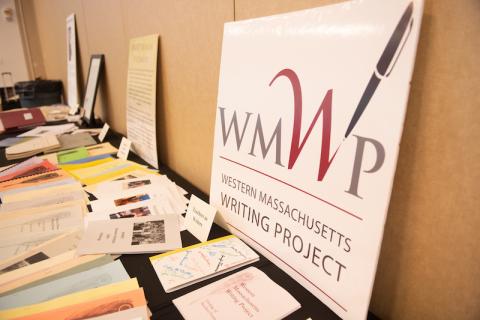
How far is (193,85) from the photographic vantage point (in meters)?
1.13

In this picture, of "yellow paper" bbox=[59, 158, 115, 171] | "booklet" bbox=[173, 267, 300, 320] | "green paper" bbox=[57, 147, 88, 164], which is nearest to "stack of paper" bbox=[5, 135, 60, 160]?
"green paper" bbox=[57, 147, 88, 164]

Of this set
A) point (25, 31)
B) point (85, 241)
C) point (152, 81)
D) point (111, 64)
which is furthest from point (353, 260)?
point (25, 31)

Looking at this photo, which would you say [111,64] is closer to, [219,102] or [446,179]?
[219,102]

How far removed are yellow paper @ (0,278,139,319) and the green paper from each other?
1048 millimetres

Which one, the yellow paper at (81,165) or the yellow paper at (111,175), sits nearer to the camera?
the yellow paper at (111,175)

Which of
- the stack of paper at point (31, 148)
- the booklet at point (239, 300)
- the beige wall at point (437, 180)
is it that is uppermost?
the beige wall at point (437, 180)

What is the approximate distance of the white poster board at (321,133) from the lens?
49 centimetres

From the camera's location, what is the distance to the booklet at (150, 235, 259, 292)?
71 cm

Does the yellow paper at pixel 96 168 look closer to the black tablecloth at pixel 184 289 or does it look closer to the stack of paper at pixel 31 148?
the stack of paper at pixel 31 148

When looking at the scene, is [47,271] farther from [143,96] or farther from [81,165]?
[143,96]

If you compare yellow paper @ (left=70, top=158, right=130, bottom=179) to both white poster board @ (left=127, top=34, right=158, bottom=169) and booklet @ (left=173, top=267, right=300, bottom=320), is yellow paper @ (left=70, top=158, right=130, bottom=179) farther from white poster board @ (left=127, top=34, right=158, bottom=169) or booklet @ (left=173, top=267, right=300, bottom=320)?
booklet @ (left=173, top=267, right=300, bottom=320)

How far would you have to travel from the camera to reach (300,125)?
635 mm

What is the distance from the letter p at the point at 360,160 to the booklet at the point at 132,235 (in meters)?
0.52

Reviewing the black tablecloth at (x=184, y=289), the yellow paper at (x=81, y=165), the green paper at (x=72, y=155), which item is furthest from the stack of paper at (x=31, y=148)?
the black tablecloth at (x=184, y=289)
